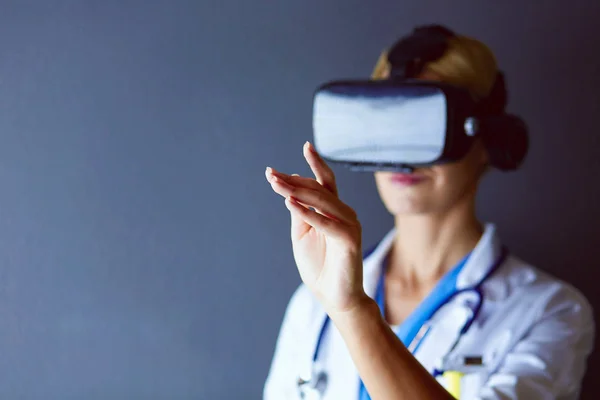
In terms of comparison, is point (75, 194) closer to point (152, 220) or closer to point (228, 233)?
point (152, 220)

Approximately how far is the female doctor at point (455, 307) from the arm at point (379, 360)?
13 centimetres

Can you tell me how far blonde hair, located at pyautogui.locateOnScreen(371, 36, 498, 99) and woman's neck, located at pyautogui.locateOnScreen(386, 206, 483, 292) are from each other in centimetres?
19

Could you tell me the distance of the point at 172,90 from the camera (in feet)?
4.17

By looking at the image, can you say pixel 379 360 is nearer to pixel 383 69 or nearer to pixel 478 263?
pixel 478 263

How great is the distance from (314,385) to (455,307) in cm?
24

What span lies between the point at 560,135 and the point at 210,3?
0.65 m

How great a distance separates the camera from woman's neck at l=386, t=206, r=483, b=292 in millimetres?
1104

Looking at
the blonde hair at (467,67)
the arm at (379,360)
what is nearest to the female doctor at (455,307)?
the blonde hair at (467,67)

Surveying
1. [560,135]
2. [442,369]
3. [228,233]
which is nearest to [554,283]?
[442,369]

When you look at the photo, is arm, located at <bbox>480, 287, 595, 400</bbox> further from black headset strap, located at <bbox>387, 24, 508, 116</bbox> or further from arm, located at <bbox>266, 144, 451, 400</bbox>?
black headset strap, located at <bbox>387, 24, 508, 116</bbox>

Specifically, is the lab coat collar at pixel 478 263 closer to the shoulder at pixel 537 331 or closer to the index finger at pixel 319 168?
the shoulder at pixel 537 331

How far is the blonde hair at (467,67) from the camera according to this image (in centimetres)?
103

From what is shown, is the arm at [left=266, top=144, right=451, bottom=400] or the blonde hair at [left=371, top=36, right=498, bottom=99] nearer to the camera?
the arm at [left=266, top=144, right=451, bottom=400]

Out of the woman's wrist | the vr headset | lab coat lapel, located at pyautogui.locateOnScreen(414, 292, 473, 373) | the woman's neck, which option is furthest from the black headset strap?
the woman's wrist
